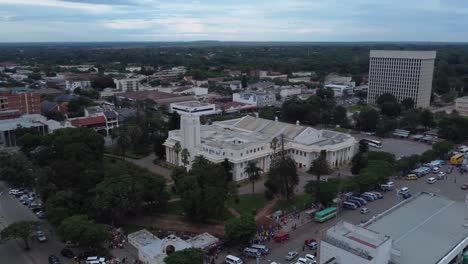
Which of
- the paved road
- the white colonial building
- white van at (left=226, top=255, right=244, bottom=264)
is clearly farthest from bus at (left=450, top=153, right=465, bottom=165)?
the paved road

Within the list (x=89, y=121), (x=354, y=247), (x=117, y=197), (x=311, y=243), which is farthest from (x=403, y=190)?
(x=89, y=121)

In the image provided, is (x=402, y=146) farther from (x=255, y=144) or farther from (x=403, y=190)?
(x=255, y=144)

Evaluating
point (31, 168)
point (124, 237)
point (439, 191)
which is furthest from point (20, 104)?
point (439, 191)

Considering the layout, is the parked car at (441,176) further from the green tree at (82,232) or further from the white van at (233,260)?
the green tree at (82,232)

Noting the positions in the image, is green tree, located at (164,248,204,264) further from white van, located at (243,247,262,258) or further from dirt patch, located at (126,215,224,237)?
dirt patch, located at (126,215,224,237)

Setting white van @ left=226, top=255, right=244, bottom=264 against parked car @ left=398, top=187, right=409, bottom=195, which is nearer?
white van @ left=226, top=255, right=244, bottom=264

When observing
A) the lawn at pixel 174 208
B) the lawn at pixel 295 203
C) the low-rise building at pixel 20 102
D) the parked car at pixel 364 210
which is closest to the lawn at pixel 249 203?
the lawn at pixel 295 203

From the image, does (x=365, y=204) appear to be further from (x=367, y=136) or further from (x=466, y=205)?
(x=367, y=136)
